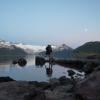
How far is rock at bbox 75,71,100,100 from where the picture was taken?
44.9ft

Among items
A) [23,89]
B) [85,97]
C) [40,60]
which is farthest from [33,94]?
[40,60]

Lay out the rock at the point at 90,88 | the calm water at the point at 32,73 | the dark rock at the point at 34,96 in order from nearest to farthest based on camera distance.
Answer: the rock at the point at 90,88 → the dark rock at the point at 34,96 → the calm water at the point at 32,73

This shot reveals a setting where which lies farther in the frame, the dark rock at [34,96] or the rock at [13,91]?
the rock at [13,91]

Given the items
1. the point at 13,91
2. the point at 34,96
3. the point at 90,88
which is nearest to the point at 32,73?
the point at 13,91

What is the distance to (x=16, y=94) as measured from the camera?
15523mm

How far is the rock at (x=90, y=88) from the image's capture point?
13672 millimetres

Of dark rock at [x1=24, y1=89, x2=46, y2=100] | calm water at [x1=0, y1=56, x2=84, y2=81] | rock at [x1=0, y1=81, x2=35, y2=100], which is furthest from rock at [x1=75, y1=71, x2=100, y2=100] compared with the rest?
calm water at [x1=0, y1=56, x2=84, y2=81]

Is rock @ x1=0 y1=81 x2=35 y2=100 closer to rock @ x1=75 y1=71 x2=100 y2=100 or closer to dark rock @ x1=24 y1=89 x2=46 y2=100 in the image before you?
dark rock @ x1=24 y1=89 x2=46 y2=100

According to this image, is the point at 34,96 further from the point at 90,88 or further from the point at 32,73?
the point at 32,73

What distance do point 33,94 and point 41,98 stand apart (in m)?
0.54

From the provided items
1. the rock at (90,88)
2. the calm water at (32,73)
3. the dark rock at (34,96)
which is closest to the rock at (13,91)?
the dark rock at (34,96)

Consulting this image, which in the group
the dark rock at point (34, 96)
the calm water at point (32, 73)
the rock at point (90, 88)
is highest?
the rock at point (90, 88)

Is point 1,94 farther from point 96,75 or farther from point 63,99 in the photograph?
point 96,75

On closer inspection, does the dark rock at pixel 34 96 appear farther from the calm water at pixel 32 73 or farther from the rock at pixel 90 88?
the calm water at pixel 32 73
